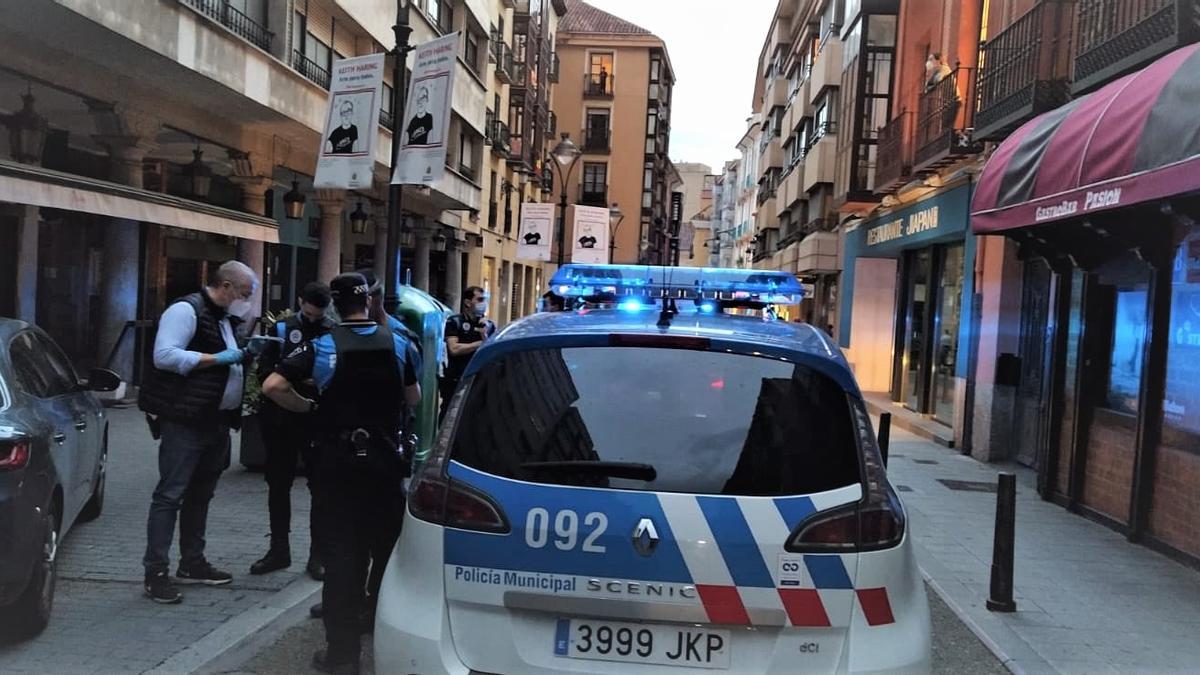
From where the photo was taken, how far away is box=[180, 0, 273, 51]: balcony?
12.9 m

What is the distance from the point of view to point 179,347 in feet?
16.4

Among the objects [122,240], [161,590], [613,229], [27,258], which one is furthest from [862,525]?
[613,229]

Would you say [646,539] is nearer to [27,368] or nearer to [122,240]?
[27,368]

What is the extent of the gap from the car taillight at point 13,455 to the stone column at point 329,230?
51.0 feet

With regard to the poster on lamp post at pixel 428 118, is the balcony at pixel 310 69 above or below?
above

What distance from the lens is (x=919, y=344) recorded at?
1786 cm

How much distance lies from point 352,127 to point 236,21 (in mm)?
7255

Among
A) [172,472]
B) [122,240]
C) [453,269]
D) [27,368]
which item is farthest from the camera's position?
[453,269]

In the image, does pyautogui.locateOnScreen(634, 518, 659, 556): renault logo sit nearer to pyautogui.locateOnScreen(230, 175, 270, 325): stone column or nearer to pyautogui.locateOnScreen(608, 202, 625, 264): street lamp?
pyautogui.locateOnScreen(230, 175, 270, 325): stone column

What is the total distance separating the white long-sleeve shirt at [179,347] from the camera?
493cm

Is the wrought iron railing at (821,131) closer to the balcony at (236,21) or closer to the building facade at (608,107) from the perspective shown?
the balcony at (236,21)

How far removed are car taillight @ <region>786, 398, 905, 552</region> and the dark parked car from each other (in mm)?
3537

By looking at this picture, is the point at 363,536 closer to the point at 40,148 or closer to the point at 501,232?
the point at 40,148

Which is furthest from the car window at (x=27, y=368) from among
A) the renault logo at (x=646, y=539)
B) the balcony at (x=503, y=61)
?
the balcony at (x=503, y=61)
